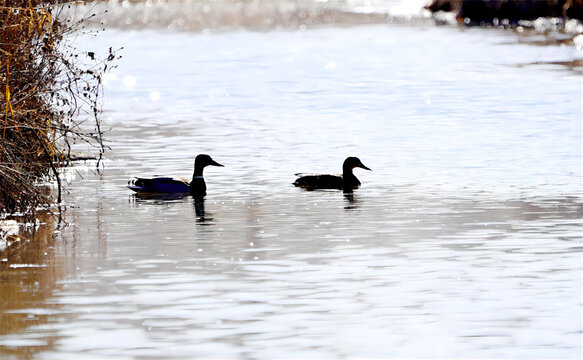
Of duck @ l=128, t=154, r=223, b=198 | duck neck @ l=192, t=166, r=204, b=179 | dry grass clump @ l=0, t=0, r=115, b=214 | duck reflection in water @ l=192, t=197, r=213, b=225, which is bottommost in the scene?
duck reflection in water @ l=192, t=197, r=213, b=225

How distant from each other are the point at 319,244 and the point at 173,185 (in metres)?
4.31

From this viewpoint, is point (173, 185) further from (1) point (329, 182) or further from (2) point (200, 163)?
(1) point (329, 182)

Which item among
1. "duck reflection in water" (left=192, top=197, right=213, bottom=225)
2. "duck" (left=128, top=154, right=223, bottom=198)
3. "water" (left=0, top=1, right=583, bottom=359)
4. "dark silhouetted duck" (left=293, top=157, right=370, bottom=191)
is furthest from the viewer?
"dark silhouetted duck" (left=293, top=157, right=370, bottom=191)

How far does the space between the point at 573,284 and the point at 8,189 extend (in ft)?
19.3

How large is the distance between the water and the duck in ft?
0.77

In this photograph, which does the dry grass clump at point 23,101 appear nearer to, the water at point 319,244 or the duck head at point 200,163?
the water at point 319,244

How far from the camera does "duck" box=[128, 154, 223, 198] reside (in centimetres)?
1733

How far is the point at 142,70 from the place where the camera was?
4638cm

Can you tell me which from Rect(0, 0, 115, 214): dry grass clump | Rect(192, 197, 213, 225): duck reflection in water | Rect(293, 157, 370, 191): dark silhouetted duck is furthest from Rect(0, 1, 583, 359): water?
Rect(0, 0, 115, 214): dry grass clump

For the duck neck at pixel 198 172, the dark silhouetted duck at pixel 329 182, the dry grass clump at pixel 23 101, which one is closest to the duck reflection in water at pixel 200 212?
the duck neck at pixel 198 172

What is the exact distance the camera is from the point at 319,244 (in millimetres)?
13648

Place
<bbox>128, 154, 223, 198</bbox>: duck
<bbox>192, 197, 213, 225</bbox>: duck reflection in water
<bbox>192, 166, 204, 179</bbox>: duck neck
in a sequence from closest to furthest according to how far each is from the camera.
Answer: <bbox>192, 197, 213, 225</bbox>: duck reflection in water, <bbox>128, 154, 223, 198</bbox>: duck, <bbox>192, 166, 204, 179</bbox>: duck neck

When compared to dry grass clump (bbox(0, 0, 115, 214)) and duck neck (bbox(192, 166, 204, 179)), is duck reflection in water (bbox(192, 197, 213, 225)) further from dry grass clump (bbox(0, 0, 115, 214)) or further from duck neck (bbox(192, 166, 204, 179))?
dry grass clump (bbox(0, 0, 115, 214))

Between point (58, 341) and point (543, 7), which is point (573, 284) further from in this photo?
point (543, 7)
